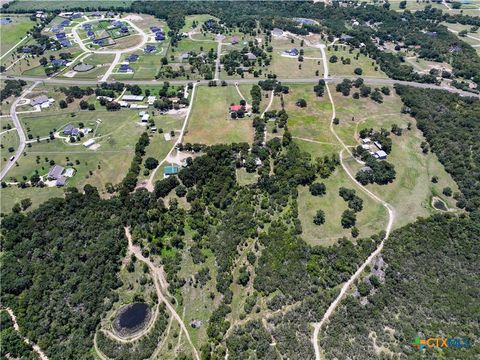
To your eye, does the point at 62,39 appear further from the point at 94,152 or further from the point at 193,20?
the point at 94,152

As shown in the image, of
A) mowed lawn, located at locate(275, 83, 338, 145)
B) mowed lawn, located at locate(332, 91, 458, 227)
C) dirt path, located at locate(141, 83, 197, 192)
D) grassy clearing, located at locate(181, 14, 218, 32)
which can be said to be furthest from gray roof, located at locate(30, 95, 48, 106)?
mowed lawn, located at locate(332, 91, 458, 227)

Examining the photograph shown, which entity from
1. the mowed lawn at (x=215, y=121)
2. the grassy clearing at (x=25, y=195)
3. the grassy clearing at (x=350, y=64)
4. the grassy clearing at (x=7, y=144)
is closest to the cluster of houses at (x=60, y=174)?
the grassy clearing at (x=25, y=195)

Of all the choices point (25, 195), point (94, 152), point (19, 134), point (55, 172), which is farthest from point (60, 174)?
point (19, 134)

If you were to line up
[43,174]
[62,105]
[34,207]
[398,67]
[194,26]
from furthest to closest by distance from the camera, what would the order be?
1. [194,26]
2. [398,67]
3. [62,105]
4. [43,174]
5. [34,207]

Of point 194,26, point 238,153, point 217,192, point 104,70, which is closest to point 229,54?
point 194,26

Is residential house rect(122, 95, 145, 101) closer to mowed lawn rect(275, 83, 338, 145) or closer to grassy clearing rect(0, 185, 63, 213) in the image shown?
grassy clearing rect(0, 185, 63, 213)

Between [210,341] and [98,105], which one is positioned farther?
[98,105]

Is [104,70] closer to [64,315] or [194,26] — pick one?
[194,26]
